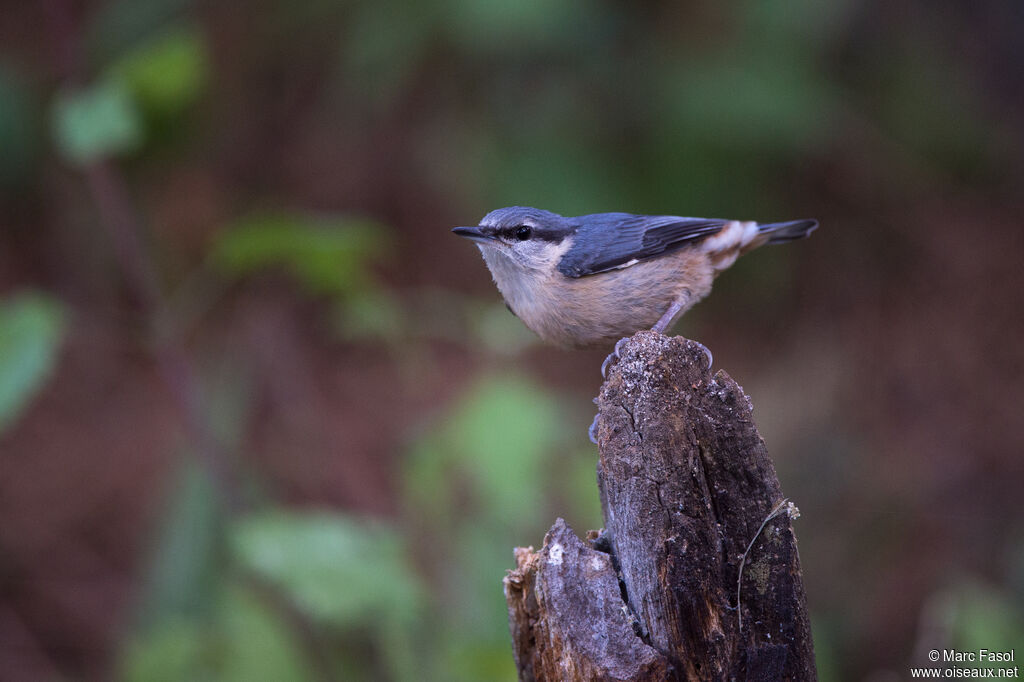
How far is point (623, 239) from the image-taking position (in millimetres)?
3744

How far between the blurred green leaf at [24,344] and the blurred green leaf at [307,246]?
2.44 feet

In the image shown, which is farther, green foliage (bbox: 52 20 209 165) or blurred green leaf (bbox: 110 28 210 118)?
blurred green leaf (bbox: 110 28 210 118)

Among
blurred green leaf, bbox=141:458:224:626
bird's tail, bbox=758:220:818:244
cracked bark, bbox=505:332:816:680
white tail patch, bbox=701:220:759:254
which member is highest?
bird's tail, bbox=758:220:818:244

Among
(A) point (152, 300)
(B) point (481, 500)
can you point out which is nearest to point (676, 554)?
(B) point (481, 500)

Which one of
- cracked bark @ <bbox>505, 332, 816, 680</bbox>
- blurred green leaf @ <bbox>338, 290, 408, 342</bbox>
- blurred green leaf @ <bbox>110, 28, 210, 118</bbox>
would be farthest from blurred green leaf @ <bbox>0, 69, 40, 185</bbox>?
cracked bark @ <bbox>505, 332, 816, 680</bbox>

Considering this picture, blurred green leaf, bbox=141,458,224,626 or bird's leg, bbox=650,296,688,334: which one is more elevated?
bird's leg, bbox=650,296,688,334

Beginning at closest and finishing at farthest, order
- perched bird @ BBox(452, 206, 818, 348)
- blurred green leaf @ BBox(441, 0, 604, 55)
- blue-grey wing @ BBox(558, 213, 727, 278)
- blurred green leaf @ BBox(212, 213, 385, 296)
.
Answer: perched bird @ BBox(452, 206, 818, 348) < blue-grey wing @ BBox(558, 213, 727, 278) < blurred green leaf @ BBox(212, 213, 385, 296) < blurred green leaf @ BBox(441, 0, 604, 55)

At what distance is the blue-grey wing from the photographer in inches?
143

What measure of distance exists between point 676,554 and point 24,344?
291cm

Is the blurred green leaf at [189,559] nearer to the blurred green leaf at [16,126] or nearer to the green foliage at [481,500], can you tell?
the green foliage at [481,500]

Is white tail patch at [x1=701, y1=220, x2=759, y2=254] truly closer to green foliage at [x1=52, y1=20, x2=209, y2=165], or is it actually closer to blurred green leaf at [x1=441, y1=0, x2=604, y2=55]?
green foliage at [x1=52, y1=20, x2=209, y2=165]

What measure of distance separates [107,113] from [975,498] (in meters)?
5.98

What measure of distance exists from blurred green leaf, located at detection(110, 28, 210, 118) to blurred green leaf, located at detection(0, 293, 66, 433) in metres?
0.96

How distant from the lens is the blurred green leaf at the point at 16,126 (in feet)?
22.7
